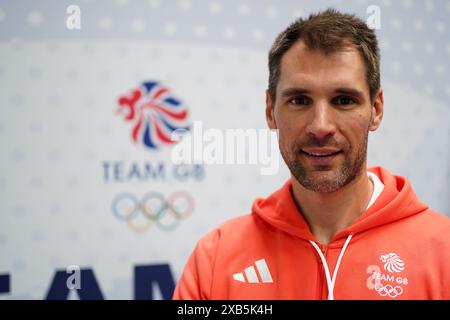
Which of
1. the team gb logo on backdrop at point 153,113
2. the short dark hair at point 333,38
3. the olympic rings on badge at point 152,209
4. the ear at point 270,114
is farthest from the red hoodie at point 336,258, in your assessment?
the team gb logo on backdrop at point 153,113

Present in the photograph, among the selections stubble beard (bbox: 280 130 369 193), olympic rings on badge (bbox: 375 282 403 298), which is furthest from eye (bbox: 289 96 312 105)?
olympic rings on badge (bbox: 375 282 403 298)

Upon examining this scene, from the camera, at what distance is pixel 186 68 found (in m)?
1.84

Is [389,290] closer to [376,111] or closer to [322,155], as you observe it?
[322,155]

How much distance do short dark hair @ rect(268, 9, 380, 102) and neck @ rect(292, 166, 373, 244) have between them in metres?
0.25

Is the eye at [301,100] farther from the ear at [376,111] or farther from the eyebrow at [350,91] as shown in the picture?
the ear at [376,111]

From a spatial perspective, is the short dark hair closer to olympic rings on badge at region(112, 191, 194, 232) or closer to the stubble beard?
the stubble beard

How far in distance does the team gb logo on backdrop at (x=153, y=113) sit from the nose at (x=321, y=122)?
0.86m

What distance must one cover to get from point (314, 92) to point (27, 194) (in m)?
1.24

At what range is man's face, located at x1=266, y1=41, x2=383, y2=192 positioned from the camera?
1.06 m

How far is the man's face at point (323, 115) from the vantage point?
1060 millimetres
